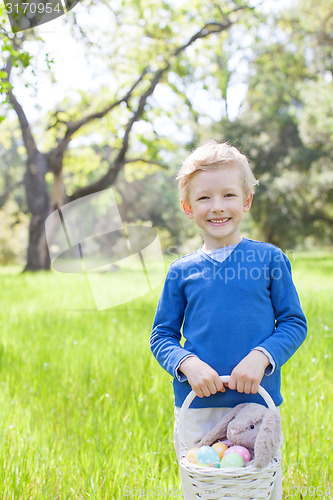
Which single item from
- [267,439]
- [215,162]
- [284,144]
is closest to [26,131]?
[284,144]

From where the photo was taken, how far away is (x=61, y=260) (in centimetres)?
1268

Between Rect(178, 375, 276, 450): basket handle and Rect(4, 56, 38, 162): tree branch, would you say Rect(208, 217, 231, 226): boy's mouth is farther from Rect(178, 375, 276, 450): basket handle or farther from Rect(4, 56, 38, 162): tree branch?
Rect(4, 56, 38, 162): tree branch

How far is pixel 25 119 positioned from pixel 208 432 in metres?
13.4

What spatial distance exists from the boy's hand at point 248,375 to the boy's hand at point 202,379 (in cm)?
5

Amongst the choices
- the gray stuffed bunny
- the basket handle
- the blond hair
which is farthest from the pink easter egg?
the blond hair

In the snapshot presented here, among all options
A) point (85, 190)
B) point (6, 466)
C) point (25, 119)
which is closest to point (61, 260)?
point (85, 190)

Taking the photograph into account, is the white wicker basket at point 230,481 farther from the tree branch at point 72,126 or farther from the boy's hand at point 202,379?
the tree branch at point 72,126

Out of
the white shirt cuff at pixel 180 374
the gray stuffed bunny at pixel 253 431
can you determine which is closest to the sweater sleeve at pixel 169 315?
the white shirt cuff at pixel 180 374

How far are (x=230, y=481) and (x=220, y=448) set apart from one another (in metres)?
0.19

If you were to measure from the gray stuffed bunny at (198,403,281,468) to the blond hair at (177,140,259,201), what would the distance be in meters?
0.82

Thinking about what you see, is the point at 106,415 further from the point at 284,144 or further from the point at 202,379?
the point at 284,144

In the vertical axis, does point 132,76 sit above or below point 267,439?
above

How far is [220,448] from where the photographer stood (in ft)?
5.12

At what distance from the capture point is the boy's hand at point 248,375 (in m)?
1.57
